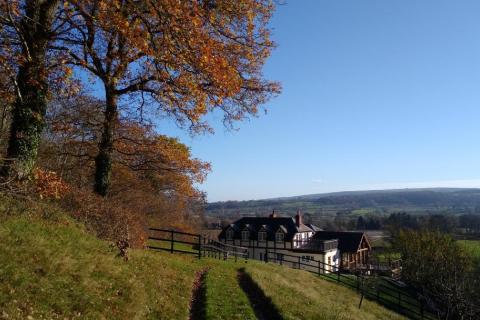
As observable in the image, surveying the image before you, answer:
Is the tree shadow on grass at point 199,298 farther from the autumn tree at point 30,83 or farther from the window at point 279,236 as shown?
the window at point 279,236

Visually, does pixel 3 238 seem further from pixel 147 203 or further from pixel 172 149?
pixel 147 203

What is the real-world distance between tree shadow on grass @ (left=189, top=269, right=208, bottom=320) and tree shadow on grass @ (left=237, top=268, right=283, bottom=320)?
154 centimetres

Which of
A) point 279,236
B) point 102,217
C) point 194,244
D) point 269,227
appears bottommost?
point 279,236

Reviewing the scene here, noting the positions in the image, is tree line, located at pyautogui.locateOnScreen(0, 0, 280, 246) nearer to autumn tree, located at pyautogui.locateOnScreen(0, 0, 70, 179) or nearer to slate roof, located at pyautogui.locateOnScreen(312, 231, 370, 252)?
autumn tree, located at pyautogui.locateOnScreen(0, 0, 70, 179)

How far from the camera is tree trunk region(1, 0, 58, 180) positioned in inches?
457

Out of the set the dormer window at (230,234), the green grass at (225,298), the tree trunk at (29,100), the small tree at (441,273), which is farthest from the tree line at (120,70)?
the dormer window at (230,234)

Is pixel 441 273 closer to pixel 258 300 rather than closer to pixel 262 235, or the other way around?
pixel 258 300

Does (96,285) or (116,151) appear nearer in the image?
(96,285)

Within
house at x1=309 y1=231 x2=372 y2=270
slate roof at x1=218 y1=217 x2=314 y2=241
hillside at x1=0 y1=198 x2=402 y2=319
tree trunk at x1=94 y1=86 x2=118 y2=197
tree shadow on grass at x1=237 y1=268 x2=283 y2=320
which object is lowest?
house at x1=309 y1=231 x2=372 y2=270

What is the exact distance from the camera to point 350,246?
2344 inches

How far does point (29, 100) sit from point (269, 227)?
166 ft

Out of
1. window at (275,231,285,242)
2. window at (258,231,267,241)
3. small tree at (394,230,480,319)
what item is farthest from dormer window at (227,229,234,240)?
small tree at (394,230,480,319)

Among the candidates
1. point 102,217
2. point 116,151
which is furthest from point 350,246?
point 102,217

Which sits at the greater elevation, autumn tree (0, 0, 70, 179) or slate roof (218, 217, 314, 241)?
autumn tree (0, 0, 70, 179)
